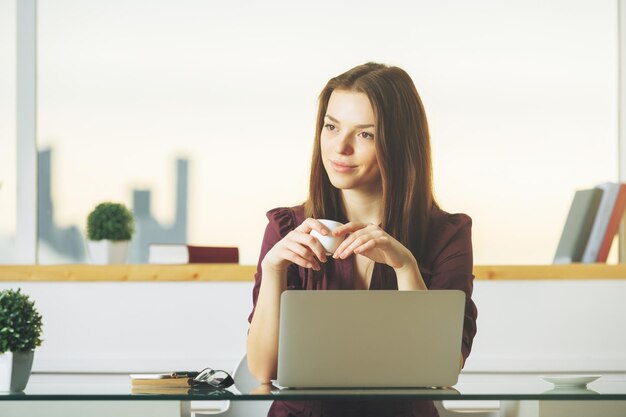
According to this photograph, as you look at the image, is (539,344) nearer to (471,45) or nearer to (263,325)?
(471,45)

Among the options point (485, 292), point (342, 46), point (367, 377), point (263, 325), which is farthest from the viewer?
point (342, 46)

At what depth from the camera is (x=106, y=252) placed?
3.34 m

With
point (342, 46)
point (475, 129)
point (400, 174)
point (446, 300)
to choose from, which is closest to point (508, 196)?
point (475, 129)

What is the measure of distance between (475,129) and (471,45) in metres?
0.33

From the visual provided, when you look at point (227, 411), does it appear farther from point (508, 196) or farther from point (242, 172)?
point (508, 196)

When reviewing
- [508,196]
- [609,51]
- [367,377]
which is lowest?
[367,377]

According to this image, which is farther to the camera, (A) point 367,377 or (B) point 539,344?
(B) point 539,344

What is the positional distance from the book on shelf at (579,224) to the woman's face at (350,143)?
129cm

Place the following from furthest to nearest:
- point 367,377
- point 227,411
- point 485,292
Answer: point 485,292, point 227,411, point 367,377

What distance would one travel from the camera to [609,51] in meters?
3.69

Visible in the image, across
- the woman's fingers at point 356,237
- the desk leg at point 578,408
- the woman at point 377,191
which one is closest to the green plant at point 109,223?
the woman at point 377,191

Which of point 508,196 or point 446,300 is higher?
point 508,196

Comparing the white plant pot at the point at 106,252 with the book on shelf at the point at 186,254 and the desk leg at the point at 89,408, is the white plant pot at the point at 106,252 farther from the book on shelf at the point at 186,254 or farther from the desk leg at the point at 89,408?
the desk leg at the point at 89,408

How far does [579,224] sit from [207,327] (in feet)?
4.54
